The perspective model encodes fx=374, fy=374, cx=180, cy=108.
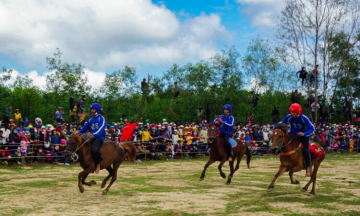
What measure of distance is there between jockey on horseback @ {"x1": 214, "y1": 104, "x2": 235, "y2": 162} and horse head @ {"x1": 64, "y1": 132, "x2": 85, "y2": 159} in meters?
4.80

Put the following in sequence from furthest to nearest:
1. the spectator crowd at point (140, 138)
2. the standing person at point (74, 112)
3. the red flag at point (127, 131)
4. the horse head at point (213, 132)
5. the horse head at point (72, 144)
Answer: the standing person at point (74, 112)
the red flag at point (127, 131)
the spectator crowd at point (140, 138)
the horse head at point (213, 132)
the horse head at point (72, 144)

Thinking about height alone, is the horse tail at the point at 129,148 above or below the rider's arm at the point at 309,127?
below

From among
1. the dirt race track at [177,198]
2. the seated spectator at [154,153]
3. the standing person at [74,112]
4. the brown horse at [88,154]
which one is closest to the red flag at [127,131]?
the seated spectator at [154,153]

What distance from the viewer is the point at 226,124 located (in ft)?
40.8

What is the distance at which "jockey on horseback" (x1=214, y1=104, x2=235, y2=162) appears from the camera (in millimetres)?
12539

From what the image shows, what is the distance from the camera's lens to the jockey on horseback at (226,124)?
12.5 metres

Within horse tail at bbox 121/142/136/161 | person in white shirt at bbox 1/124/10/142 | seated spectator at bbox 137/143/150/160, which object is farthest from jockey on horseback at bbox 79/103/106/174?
seated spectator at bbox 137/143/150/160

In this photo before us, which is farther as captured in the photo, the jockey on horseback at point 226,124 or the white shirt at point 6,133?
the white shirt at point 6,133

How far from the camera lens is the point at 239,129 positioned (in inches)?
1008

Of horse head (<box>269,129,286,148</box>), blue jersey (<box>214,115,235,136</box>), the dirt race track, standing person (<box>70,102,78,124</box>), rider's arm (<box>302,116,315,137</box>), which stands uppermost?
standing person (<box>70,102,78,124</box>)

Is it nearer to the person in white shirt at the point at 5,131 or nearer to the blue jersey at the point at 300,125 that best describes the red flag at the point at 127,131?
the person in white shirt at the point at 5,131

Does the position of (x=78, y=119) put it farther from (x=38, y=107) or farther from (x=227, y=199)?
(x=227, y=199)

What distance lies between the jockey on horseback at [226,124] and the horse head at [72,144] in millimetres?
4798

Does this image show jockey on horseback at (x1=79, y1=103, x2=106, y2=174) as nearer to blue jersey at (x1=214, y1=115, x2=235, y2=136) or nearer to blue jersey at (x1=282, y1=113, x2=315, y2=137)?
blue jersey at (x1=214, y1=115, x2=235, y2=136)
